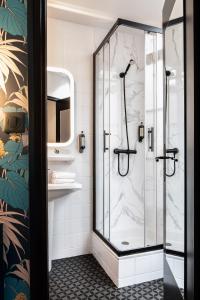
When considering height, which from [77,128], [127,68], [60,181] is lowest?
[60,181]

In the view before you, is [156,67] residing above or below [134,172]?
above

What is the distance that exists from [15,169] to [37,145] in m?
0.17

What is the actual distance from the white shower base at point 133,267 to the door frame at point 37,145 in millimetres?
877

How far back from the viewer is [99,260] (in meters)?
2.30

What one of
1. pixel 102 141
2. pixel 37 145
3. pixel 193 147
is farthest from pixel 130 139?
pixel 193 147

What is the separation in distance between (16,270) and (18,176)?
48 centimetres

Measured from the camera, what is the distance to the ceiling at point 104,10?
2188 millimetres

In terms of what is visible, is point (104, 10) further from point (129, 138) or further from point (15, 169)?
point (15, 169)

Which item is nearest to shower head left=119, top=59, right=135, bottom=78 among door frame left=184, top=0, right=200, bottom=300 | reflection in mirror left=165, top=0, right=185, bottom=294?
reflection in mirror left=165, top=0, right=185, bottom=294

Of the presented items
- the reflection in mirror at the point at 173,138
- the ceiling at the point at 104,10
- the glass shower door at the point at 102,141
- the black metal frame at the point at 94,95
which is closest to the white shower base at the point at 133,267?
the black metal frame at the point at 94,95

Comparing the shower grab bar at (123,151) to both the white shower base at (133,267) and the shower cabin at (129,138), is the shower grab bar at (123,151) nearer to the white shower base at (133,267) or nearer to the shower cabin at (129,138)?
the shower cabin at (129,138)

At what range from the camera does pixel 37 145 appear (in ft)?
3.81
